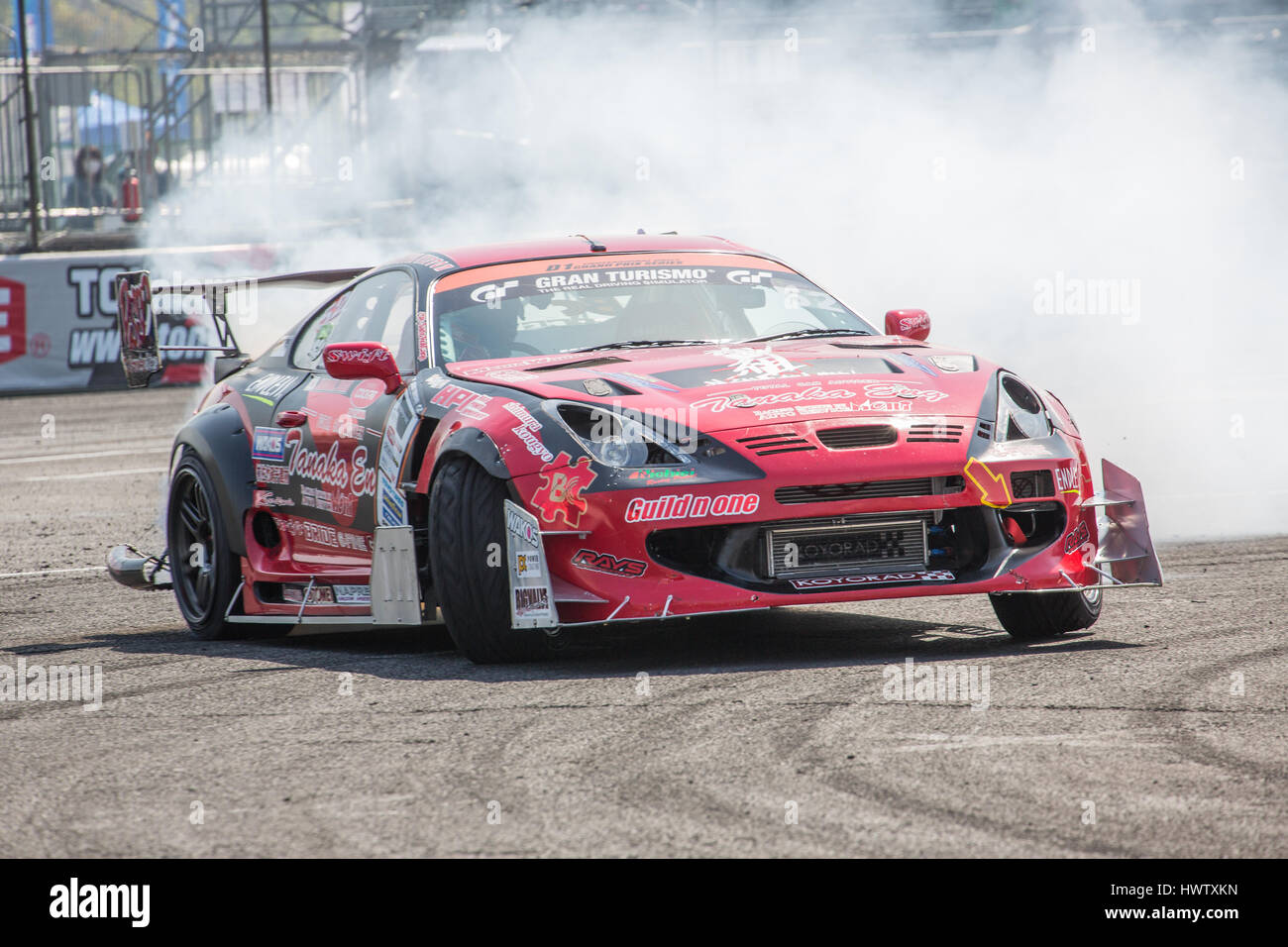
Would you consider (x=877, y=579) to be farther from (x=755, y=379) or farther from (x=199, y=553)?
(x=199, y=553)

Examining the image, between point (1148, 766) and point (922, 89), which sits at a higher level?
point (922, 89)

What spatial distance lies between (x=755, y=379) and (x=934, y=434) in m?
0.56

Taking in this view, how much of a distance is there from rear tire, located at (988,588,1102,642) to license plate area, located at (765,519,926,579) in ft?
1.73

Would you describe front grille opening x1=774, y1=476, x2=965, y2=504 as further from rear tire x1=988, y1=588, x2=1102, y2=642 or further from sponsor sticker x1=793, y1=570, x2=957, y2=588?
rear tire x1=988, y1=588, x2=1102, y2=642

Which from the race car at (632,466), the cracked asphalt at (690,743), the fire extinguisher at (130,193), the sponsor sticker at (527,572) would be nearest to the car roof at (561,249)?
the race car at (632,466)

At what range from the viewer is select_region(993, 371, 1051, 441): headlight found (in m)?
5.32

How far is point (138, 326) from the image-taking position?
7.09m

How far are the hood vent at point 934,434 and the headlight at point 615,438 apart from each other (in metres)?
0.67

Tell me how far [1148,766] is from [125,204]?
22.1m

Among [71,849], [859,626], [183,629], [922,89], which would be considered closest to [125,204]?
[922,89]

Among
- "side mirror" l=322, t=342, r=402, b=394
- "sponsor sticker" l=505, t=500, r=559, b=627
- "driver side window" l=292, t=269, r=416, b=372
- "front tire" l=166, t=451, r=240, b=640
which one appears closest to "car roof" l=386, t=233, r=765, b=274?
"driver side window" l=292, t=269, r=416, b=372

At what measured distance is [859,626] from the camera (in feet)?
19.7

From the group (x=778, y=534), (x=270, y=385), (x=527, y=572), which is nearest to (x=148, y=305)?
(x=270, y=385)
